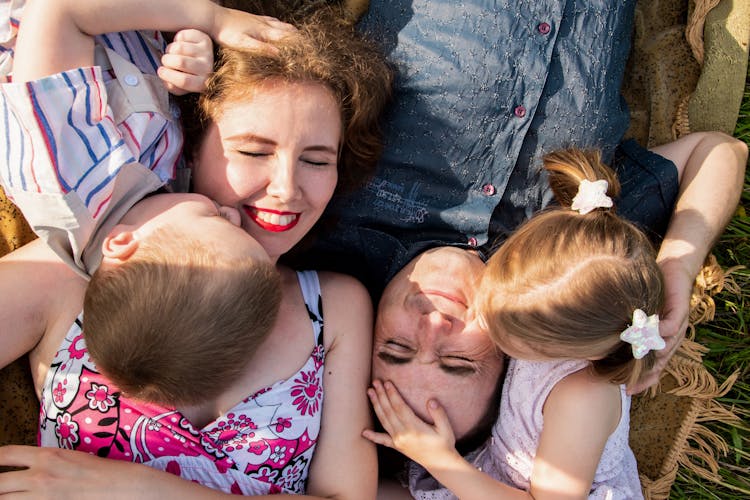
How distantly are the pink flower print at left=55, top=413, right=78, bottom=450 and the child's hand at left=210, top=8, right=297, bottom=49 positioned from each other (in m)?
1.41

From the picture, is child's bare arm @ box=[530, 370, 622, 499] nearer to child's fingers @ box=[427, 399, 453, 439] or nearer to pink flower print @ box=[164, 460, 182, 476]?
child's fingers @ box=[427, 399, 453, 439]

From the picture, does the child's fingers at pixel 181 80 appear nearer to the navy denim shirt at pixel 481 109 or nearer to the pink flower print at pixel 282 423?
the navy denim shirt at pixel 481 109

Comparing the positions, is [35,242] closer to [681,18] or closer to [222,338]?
[222,338]

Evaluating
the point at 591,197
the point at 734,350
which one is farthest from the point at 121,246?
the point at 734,350

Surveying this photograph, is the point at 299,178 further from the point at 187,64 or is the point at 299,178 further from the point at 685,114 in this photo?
the point at 685,114

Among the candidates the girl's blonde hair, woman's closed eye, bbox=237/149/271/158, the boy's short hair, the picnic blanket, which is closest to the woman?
woman's closed eye, bbox=237/149/271/158

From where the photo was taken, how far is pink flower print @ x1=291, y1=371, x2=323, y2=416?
2531 mm

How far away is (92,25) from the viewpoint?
7.37 feet

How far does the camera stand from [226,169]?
2.37 metres

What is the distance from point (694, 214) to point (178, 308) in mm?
2050

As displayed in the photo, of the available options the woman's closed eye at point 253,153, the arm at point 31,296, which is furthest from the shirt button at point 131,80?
the arm at point 31,296

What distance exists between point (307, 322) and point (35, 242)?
104 centimetres

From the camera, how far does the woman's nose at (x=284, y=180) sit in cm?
232

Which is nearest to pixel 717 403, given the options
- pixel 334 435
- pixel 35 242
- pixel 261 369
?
pixel 334 435
